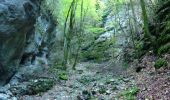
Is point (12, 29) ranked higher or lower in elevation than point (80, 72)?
higher

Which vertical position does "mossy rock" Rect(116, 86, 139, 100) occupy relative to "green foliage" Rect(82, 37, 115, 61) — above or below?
above

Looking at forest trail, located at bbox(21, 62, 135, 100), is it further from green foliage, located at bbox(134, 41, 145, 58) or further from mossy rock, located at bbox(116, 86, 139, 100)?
green foliage, located at bbox(134, 41, 145, 58)

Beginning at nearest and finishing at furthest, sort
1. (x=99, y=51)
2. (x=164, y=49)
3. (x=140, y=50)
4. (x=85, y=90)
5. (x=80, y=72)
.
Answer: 1. (x=85, y=90)
2. (x=164, y=49)
3. (x=140, y=50)
4. (x=80, y=72)
5. (x=99, y=51)

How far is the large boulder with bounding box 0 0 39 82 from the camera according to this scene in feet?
47.5

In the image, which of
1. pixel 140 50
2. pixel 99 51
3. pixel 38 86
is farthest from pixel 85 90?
pixel 99 51

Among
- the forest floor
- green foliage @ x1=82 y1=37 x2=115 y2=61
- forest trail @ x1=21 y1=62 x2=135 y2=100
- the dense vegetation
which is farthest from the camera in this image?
green foliage @ x1=82 y1=37 x2=115 y2=61

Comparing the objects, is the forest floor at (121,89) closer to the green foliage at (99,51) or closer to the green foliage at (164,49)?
the green foliage at (164,49)

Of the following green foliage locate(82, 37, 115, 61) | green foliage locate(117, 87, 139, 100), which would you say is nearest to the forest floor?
green foliage locate(117, 87, 139, 100)

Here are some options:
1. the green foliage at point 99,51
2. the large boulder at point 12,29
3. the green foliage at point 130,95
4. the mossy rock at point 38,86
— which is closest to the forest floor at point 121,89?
the green foliage at point 130,95

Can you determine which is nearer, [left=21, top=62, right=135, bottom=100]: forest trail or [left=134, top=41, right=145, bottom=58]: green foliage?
[left=21, top=62, right=135, bottom=100]: forest trail

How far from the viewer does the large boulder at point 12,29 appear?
47.5ft

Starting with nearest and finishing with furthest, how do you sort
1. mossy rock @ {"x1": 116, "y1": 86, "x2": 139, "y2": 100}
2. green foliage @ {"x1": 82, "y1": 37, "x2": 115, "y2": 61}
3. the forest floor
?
the forest floor
mossy rock @ {"x1": 116, "y1": 86, "x2": 139, "y2": 100}
green foliage @ {"x1": 82, "y1": 37, "x2": 115, "y2": 61}

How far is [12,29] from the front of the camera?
1506 centimetres

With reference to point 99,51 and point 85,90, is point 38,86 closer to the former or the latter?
point 85,90
